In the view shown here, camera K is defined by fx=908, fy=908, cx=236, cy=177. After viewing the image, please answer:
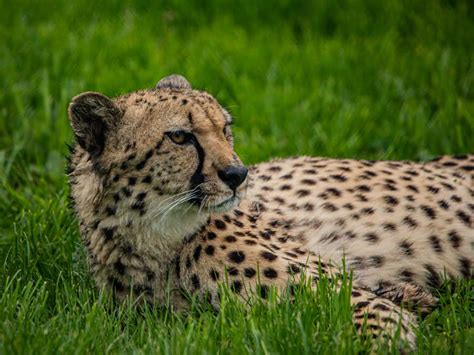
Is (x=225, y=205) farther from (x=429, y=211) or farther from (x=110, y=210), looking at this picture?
(x=429, y=211)

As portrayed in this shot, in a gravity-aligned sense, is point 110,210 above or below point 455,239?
above

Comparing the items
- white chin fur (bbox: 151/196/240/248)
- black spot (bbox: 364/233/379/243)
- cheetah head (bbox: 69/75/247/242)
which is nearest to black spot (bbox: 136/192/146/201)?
cheetah head (bbox: 69/75/247/242)

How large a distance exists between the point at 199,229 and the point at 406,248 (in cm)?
108

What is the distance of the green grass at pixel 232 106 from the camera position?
136 inches

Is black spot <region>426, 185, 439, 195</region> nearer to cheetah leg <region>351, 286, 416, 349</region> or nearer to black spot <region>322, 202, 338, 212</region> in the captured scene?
black spot <region>322, 202, 338, 212</region>

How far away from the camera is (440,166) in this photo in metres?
4.98

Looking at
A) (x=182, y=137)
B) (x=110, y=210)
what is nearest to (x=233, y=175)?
(x=182, y=137)

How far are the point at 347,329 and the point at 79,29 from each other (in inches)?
203

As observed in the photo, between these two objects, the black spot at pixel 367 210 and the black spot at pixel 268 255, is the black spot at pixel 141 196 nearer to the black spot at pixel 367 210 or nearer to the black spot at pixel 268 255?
the black spot at pixel 268 255

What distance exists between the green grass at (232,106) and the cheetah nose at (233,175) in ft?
1.56

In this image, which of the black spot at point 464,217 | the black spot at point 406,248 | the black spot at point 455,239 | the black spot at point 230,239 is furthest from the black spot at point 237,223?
the black spot at point 464,217

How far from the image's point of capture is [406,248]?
4.39 m

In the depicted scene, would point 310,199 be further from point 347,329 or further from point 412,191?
point 347,329

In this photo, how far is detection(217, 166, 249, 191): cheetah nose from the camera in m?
3.68
